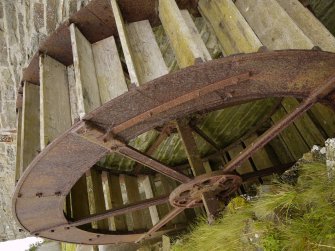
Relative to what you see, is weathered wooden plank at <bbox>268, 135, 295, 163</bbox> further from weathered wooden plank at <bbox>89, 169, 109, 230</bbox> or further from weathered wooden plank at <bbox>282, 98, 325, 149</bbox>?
weathered wooden plank at <bbox>89, 169, 109, 230</bbox>

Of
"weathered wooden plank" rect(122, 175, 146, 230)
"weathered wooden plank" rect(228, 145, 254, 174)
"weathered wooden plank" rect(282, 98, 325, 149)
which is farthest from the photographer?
"weathered wooden plank" rect(228, 145, 254, 174)

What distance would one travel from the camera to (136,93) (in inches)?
86.7

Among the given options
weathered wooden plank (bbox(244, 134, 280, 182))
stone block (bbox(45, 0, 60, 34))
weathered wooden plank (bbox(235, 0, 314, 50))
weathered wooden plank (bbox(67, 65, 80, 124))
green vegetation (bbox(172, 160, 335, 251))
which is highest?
stone block (bbox(45, 0, 60, 34))

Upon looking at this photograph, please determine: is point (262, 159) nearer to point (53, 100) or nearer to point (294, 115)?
point (294, 115)

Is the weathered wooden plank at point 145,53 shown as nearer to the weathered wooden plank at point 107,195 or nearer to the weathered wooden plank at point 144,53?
the weathered wooden plank at point 144,53

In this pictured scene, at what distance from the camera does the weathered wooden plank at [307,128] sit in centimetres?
489

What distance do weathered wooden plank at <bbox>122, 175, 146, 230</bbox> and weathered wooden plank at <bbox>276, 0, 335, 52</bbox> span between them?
11.6 feet

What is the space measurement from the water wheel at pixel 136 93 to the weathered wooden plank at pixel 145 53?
11 millimetres

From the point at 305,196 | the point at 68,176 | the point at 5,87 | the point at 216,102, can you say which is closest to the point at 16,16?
the point at 5,87

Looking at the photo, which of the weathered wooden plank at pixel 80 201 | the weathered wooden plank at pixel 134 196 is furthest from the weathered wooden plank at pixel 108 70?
the weathered wooden plank at pixel 134 196

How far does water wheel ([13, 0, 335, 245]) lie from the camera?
90.7 inches

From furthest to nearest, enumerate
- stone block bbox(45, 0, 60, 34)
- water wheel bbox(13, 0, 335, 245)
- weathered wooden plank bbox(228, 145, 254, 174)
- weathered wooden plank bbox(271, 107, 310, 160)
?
1. weathered wooden plank bbox(228, 145, 254, 174)
2. weathered wooden plank bbox(271, 107, 310, 160)
3. stone block bbox(45, 0, 60, 34)
4. water wheel bbox(13, 0, 335, 245)

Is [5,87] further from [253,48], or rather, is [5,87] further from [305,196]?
[305,196]

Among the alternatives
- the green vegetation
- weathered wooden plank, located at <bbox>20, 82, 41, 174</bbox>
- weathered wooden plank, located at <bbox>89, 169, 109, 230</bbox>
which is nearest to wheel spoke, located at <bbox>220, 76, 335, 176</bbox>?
the green vegetation
